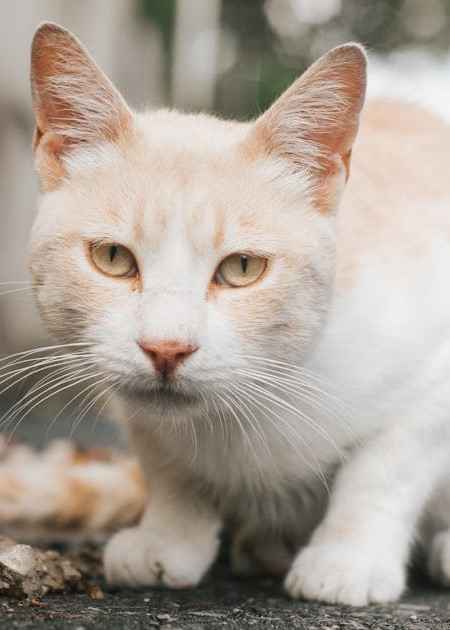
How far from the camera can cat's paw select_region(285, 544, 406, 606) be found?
1.79 meters

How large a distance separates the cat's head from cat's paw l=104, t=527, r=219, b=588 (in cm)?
58

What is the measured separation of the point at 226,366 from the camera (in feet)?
5.06

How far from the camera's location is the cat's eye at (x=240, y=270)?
162cm

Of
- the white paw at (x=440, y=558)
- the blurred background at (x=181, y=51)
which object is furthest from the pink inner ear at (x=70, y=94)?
the blurred background at (x=181, y=51)

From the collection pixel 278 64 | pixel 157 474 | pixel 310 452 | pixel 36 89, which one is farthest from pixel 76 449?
pixel 278 64

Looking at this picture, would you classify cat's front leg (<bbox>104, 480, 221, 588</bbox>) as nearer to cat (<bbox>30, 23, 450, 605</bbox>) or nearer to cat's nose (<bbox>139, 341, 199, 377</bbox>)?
cat (<bbox>30, 23, 450, 605</bbox>)

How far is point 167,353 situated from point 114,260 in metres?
0.27

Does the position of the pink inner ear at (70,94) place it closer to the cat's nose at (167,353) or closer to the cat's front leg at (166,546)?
the cat's nose at (167,353)

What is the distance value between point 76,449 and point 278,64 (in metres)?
4.89

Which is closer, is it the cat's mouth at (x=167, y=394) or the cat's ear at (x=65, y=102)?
the cat's mouth at (x=167, y=394)

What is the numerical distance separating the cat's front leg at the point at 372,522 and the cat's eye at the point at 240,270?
0.52 m

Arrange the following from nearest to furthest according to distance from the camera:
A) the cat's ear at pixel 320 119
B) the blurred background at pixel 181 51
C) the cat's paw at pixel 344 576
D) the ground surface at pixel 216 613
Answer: the ground surface at pixel 216 613
the cat's ear at pixel 320 119
the cat's paw at pixel 344 576
the blurred background at pixel 181 51

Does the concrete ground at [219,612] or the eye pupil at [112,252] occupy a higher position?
the eye pupil at [112,252]

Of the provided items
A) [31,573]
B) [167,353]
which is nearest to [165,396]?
[167,353]
